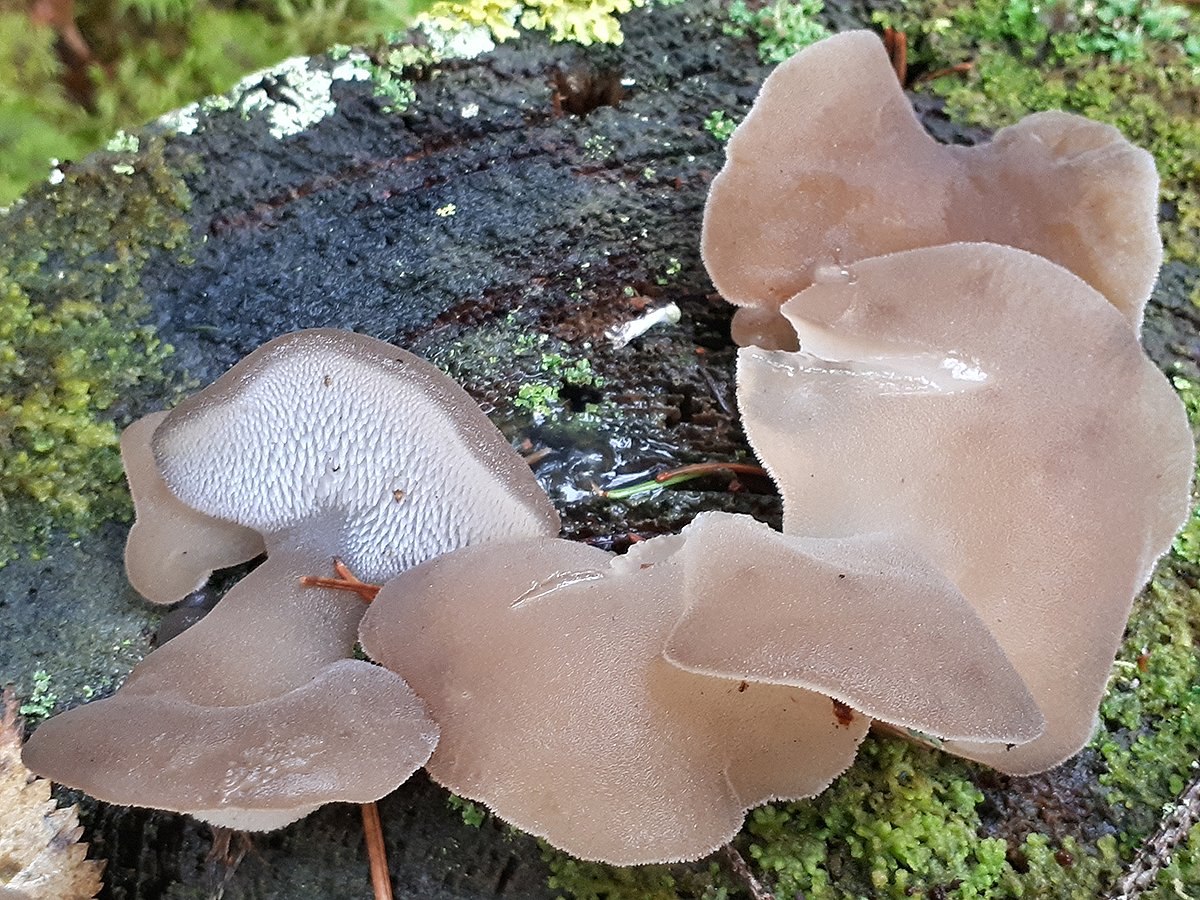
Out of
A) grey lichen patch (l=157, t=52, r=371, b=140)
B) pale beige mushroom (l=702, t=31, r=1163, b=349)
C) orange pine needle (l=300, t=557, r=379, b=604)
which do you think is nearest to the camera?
orange pine needle (l=300, t=557, r=379, b=604)

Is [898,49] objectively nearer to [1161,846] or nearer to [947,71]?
[947,71]

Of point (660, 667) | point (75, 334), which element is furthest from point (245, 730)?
point (75, 334)

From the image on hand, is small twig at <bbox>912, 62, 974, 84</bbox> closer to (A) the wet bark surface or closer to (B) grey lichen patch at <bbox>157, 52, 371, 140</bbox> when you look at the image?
(A) the wet bark surface

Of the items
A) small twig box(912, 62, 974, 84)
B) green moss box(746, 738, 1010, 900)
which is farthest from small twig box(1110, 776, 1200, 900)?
small twig box(912, 62, 974, 84)

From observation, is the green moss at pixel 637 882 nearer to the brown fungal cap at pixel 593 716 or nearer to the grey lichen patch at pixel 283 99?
the brown fungal cap at pixel 593 716

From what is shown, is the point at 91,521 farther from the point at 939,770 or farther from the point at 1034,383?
the point at 1034,383

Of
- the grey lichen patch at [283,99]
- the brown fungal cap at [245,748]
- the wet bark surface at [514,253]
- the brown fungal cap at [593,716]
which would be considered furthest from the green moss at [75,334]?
the brown fungal cap at [593,716]

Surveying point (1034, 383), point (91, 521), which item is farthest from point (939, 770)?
point (91, 521)
